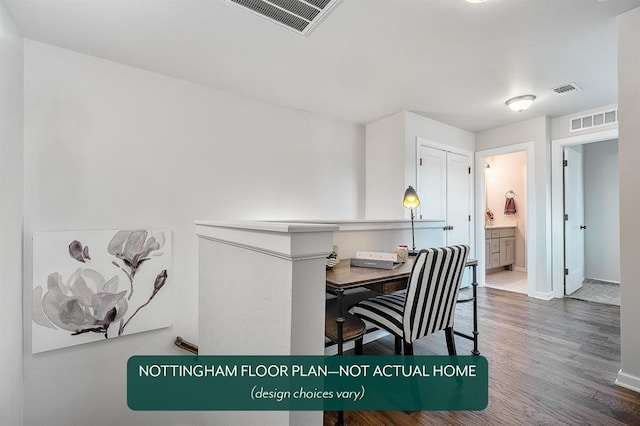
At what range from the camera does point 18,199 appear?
1.92 m

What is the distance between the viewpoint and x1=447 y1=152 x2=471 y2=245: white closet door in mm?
4172

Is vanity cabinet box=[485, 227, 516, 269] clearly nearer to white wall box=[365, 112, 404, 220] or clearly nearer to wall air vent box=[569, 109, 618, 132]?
wall air vent box=[569, 109, 618, 132]

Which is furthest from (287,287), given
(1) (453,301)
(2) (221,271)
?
(1) (453,301)

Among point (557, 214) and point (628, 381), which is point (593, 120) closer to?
point (557, 214)

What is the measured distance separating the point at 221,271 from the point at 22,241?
1.64 meters

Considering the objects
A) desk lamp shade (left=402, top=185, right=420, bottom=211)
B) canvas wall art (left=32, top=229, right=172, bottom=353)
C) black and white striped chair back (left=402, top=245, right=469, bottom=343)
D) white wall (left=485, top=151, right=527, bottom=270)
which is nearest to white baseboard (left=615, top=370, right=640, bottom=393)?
black and white striped chair back (left=402, top=245, right=469, bottom=343)

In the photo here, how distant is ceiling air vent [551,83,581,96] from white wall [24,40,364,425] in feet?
9.67

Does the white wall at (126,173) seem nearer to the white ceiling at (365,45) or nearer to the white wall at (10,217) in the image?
the white wall at (10,217)

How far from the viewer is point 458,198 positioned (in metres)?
4.30

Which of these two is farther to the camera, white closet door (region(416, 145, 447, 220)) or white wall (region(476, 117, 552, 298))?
white wall (region(476, 117, 552, 298))

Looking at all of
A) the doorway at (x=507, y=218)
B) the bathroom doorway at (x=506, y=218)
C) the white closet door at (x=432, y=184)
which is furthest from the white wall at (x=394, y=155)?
the bathroom doorway at (x=506, y=218)

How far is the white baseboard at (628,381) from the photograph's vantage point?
187 cm

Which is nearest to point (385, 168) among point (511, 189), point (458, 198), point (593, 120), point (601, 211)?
point (458, 198)

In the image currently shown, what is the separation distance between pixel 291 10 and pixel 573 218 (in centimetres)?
478
